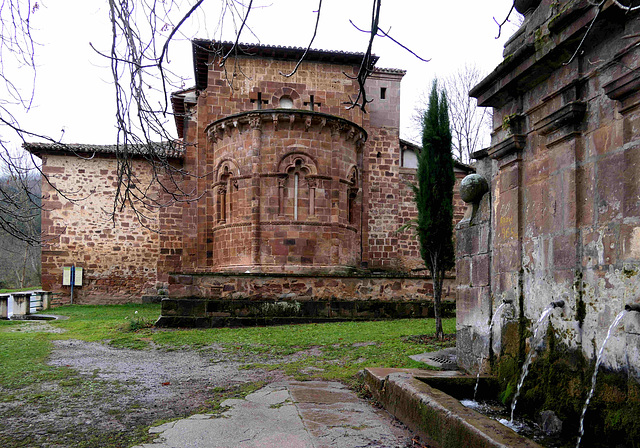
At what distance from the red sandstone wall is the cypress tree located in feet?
39.4

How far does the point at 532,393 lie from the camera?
3.77 m

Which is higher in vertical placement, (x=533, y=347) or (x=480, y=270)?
(x=480, y=270)

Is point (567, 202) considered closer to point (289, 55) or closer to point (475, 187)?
point (475, 187)

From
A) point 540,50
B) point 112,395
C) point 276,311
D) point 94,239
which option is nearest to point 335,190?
point 276,311

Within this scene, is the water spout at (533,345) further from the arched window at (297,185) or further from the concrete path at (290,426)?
the arched window at (297,185)

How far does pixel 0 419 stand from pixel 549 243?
14.8 feet

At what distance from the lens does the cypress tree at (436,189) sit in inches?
362

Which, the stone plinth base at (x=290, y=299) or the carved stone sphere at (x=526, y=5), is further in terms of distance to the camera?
the stone plinth base at (x=290, y=299)

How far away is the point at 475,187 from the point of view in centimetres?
495

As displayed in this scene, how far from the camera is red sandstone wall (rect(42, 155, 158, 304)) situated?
17.9 meters

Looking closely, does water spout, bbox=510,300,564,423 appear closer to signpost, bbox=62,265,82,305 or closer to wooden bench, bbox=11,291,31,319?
wooden bench, bbox=11,291,31,319

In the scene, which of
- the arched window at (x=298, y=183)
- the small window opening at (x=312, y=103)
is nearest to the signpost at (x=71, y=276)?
the arched window at (x=298, y=183)

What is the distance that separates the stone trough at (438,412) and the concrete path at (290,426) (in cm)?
13

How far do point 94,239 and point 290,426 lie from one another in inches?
668
